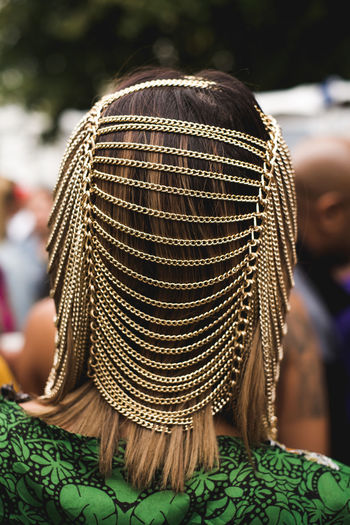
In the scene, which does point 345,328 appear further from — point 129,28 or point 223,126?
point 129,28

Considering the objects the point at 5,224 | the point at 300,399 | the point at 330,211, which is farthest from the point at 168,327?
the point at 5,224

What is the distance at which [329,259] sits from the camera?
2820 mm

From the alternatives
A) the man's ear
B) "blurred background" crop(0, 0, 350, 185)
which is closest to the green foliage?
"blurred background" crop(0, 0, 350, 185)

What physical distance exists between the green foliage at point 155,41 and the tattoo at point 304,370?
18.1ft

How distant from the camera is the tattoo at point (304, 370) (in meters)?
→ 2.04


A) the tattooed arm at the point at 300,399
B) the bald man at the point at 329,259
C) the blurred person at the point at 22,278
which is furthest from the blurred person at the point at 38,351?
the blurred person at the point at 22,278

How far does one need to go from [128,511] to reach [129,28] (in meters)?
7.72

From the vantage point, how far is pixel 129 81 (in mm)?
1211

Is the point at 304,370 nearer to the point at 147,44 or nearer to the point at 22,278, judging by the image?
the point at 22,278

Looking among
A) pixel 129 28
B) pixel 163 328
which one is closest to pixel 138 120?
pixel 163 328

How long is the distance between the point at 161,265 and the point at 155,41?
7974 millimetres

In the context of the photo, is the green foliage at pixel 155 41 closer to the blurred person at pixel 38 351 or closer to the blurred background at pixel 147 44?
the blurred background at pixel 147 44

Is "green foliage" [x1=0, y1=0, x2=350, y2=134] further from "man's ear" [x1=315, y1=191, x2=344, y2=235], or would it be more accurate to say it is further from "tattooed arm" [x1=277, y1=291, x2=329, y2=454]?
"tattooed arm" [x1=277, y1=291, x2=329, y2=454]

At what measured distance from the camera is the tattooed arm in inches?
79.8
